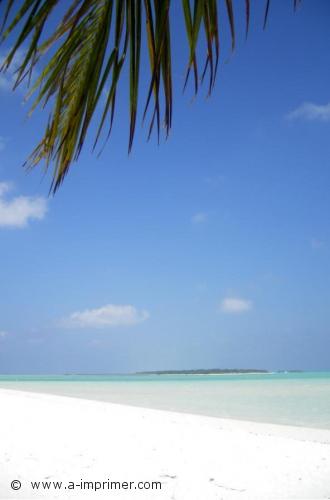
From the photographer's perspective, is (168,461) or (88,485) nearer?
(88,485)

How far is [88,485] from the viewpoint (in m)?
3.62

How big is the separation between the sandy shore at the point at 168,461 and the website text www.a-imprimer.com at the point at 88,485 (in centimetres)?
3

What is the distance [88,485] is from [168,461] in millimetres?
1176

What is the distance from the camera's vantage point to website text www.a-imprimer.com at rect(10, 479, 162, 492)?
3.49m

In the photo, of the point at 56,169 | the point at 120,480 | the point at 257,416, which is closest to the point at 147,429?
the point at 120,480

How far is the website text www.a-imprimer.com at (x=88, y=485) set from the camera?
11.5 ft

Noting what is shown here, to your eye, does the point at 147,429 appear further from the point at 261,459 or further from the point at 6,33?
the point at 6,33

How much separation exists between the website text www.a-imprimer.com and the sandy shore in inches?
1.0

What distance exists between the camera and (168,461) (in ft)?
14.9

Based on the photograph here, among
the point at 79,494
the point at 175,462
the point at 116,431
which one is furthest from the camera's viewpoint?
the point at 116,431

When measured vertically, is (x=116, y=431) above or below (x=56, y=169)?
below

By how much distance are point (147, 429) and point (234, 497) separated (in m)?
3.85

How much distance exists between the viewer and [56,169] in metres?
1.29

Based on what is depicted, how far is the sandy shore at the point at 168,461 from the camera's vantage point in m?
3.56
